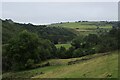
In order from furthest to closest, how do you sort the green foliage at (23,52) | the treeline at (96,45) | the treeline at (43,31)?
1. the treeline at (43,31)
2. the green foliage at (23,52)
3. the treeline at (96,45)

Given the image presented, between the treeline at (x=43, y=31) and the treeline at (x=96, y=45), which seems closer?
the treeline at (x=96, y=45)

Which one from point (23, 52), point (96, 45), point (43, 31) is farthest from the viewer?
→ point (43, 31)

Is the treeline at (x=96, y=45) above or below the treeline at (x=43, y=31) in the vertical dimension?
below

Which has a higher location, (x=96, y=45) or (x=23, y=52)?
(x=96, y=45)

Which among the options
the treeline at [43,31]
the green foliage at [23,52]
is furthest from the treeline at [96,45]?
the treeline at [43,31]

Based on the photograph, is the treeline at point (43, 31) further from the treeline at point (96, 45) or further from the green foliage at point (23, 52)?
the green foliage at point (23, 52)

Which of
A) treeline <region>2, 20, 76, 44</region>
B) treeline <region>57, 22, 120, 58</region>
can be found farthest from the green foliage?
treeline <region>2, 20, 76, 44</region>

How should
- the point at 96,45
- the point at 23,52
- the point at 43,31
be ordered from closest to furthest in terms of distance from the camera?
the point at 23,52 < the point at 96,45 < the point at 43,31

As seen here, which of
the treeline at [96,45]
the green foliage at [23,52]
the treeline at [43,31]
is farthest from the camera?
the treeline at [43,31]

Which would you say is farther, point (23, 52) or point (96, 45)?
point (96, 45)

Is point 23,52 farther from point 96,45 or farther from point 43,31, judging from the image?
point 43,31

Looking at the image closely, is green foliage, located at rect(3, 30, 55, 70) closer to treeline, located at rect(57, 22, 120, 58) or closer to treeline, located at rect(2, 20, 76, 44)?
treeline, located at rect(57, 22, 120, 58)

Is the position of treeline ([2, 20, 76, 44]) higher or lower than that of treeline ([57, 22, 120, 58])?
higher

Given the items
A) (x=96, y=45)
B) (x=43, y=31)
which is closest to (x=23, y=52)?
(x=96, y=45)
